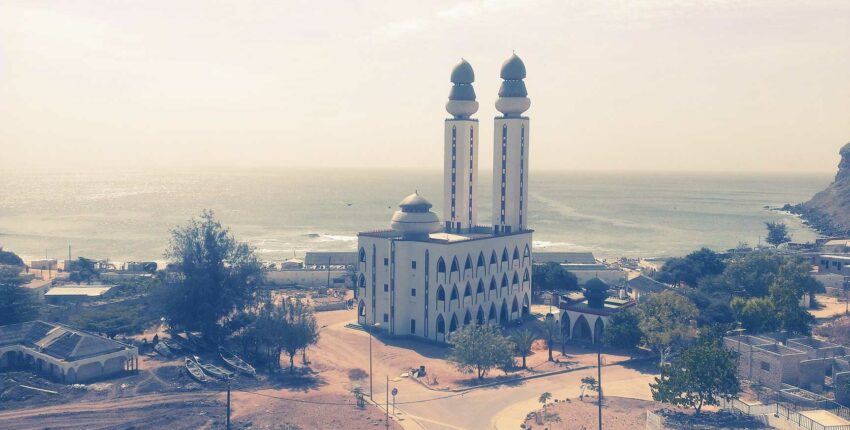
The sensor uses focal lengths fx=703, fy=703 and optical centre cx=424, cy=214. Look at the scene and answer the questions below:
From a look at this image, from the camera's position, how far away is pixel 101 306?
79625 millimetres

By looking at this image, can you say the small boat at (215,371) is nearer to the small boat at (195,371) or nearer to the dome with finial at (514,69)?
the small boat at (195,371)

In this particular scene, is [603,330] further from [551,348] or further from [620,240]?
[620,240]

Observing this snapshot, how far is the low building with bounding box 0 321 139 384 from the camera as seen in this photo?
5609 cm

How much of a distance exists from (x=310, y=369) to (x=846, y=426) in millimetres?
40271

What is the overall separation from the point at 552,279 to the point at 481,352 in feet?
112

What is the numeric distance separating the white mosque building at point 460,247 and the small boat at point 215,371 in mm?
18770

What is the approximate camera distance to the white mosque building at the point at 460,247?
70000mm

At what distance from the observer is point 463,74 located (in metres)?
81.2

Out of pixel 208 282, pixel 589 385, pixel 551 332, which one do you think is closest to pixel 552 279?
pixel 551 332

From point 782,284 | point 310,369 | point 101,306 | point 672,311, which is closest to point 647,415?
point 672,311

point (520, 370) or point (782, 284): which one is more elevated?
point (782, 284)

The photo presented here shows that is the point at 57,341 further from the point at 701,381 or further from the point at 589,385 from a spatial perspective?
the point at 701,381

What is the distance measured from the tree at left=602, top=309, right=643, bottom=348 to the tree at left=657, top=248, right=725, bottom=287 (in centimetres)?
3092

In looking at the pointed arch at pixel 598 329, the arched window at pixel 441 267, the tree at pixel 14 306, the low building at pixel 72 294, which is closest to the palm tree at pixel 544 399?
the pointed arch at pixel 598 329
